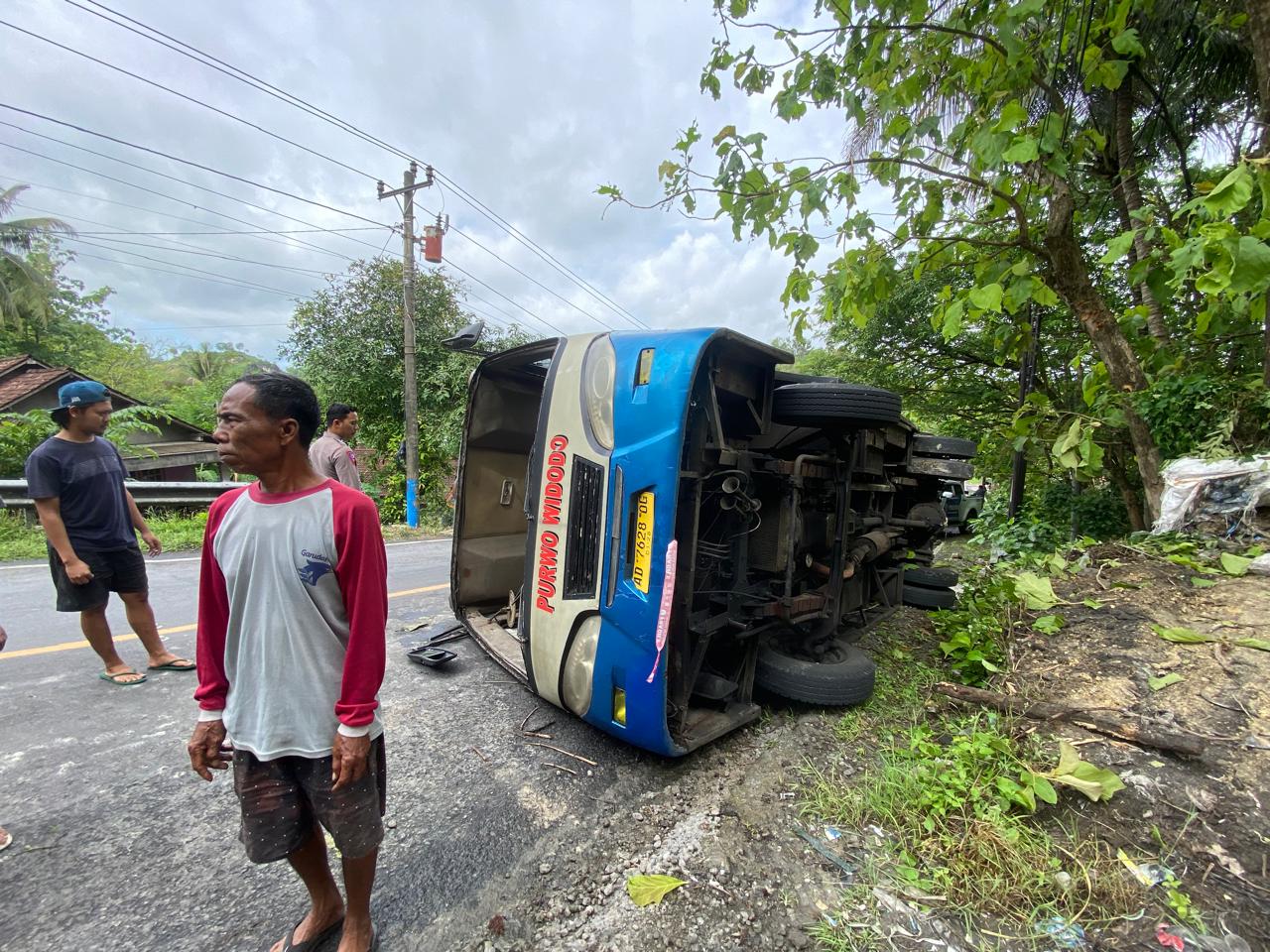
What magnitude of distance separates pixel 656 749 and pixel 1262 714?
2.65 meters

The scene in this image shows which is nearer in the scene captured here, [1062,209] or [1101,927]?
[1101,927]

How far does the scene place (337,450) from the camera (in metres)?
4.34

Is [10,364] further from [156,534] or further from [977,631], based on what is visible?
[977,631]

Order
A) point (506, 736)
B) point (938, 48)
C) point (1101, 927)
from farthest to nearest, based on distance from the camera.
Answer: point (938, 48) < point (506, 736) < point (1101, 927)

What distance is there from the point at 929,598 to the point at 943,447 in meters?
1.41

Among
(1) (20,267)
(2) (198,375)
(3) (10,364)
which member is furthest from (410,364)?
(2) (198,375)

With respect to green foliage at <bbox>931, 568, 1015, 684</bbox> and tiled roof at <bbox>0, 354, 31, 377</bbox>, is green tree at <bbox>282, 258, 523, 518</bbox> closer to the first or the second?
tiled roof at <bbox>0, 354, 31, 377</bbox>

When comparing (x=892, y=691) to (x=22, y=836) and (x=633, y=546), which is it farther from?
(x=22, y=836)

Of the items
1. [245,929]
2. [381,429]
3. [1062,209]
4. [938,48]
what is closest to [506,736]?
[245,929]

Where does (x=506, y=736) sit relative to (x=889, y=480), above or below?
below

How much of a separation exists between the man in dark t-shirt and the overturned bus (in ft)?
6.87

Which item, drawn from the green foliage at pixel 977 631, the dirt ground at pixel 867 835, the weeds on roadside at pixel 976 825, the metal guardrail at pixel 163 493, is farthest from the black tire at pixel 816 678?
the metal guardrail at pixel 163 493

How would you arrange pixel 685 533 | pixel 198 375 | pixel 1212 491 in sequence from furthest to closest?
1. pixel 198 375
2. pixel 1212 491
3. pixel 685 533

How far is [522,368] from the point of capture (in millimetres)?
4195
